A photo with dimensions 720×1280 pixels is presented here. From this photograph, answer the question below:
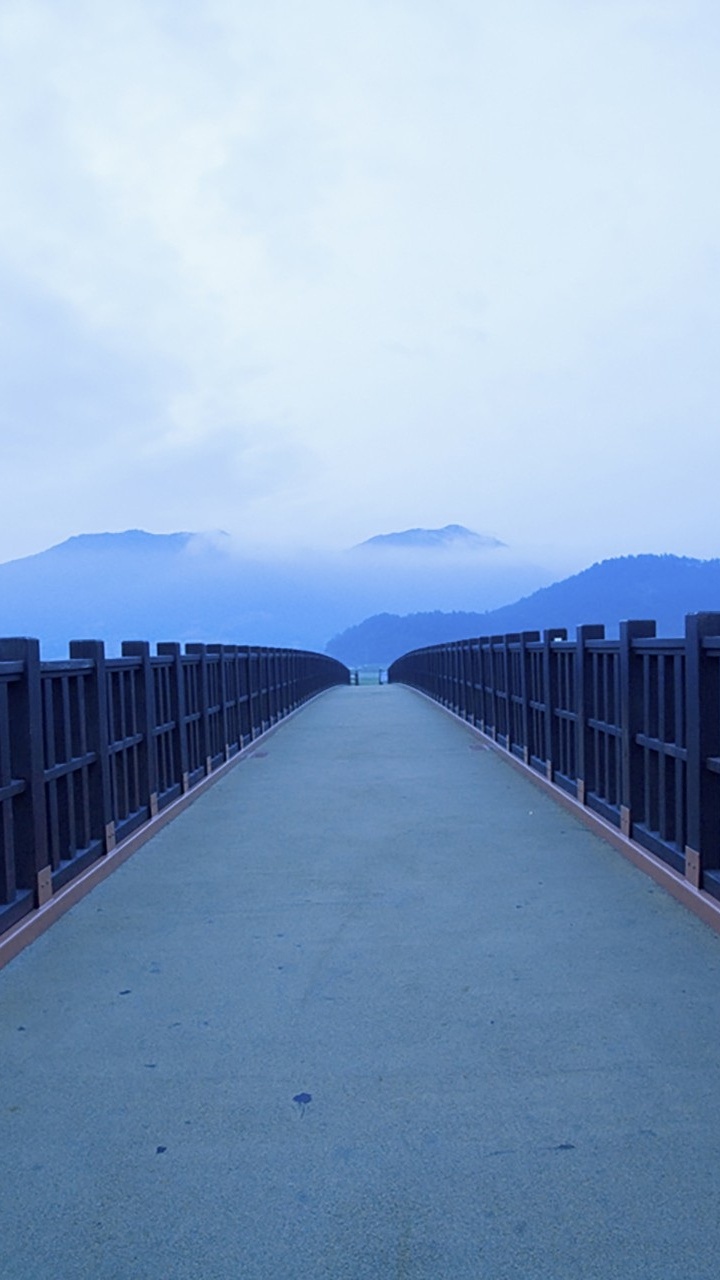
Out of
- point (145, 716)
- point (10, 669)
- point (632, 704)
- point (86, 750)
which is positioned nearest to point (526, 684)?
point (632, 704)

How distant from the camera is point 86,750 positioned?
5.81 metres

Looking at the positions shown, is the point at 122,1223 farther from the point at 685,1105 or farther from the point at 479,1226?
the point at 685,1105

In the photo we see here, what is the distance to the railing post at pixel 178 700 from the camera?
8.30 meters

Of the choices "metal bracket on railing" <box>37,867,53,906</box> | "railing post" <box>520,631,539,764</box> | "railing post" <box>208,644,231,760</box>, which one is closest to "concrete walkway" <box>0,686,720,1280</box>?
"metal bracket on railing" <box>37,867,53,906</box>

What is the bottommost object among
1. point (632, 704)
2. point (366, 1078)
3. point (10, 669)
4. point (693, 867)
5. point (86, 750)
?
point (366, 1078)

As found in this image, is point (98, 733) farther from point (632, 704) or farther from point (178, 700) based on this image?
point (632, 704)

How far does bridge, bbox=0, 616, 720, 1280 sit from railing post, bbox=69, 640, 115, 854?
0.08 ft

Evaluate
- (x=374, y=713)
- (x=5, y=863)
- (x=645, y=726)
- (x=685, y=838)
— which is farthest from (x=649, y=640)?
(x=374, y=713)

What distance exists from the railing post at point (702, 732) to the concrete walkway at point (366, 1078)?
0.41 m

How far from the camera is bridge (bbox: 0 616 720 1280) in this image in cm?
243

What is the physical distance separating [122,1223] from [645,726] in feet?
13.4

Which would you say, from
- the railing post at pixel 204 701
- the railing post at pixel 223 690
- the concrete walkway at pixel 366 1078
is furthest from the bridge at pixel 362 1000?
the railing post at pixel 223 690

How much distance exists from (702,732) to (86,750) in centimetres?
346

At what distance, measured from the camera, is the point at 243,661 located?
13.0m
